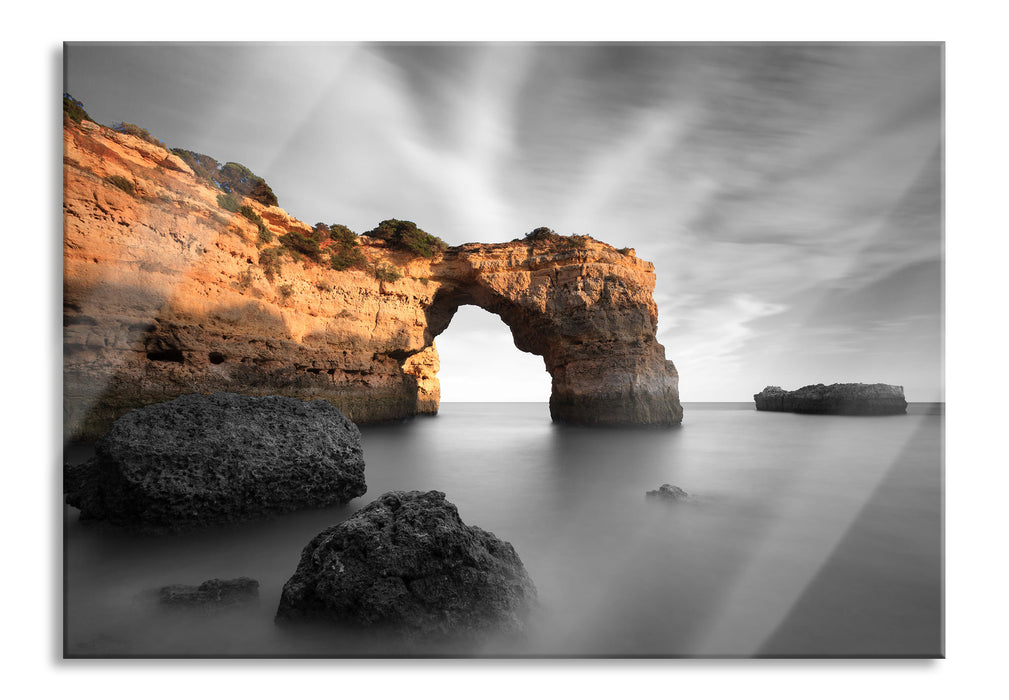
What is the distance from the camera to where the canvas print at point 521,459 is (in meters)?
2.10

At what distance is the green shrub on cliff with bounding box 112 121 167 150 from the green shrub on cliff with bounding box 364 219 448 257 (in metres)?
7.05

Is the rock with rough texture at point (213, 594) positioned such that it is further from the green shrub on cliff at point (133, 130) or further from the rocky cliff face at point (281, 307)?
the green shrub on cliff at point (133, 130)

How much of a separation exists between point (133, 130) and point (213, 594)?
15.0 ft

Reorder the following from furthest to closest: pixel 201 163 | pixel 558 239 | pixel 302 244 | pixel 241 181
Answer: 1. pixel 558 239
2. pixel 302 244
3. pixel 241 181
4. pixel 201 163

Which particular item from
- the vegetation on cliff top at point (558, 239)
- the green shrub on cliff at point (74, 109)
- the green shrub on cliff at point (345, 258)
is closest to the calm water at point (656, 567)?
the green shrub on cliff at point (74, 109)

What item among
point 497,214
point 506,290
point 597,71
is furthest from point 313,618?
point 506,290

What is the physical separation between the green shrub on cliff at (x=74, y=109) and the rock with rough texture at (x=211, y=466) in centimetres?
240

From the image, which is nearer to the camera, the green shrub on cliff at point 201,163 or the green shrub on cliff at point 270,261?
the green shrub on cliff at point 201,163

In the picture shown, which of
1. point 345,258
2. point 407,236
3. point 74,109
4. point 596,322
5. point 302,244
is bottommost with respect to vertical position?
point 596,322

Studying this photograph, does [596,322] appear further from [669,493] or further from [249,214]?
[249,214]

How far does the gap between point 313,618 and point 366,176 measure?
12.8 feet

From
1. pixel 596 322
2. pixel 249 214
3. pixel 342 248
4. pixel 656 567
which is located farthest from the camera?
pixel 596 322

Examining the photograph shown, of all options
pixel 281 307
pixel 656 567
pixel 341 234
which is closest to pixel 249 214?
pixel 281 307

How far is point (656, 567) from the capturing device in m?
2.57
